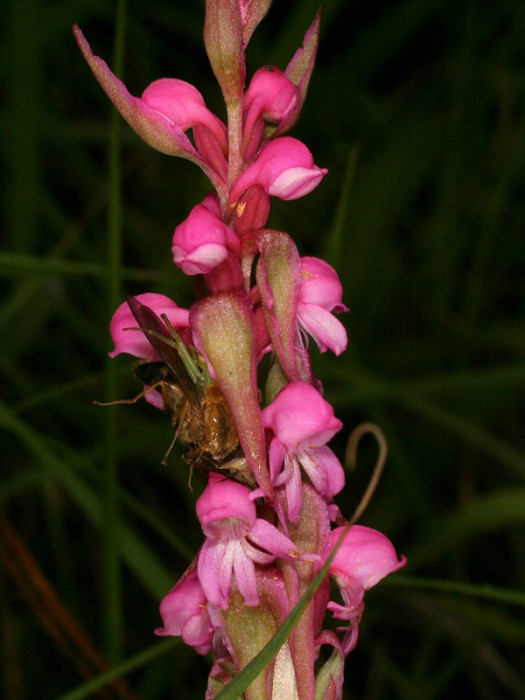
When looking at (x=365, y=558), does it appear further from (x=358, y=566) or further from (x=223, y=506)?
(x=223, y=506)

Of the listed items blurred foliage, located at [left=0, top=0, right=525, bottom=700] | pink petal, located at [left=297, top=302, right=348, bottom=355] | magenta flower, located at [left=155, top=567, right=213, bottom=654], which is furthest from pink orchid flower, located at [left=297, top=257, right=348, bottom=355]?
blurred foliage, located at [left=0, top=0, right=525, bottom=700]

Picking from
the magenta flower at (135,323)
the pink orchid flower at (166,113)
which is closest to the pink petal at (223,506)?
the magenta flower at (135,323)

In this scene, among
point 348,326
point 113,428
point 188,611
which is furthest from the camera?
point 348,326

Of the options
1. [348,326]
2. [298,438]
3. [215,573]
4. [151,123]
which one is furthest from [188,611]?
[348,326]

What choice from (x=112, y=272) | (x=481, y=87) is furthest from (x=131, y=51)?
(x=112, y=272)

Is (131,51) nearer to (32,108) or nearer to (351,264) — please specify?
(32,108)
